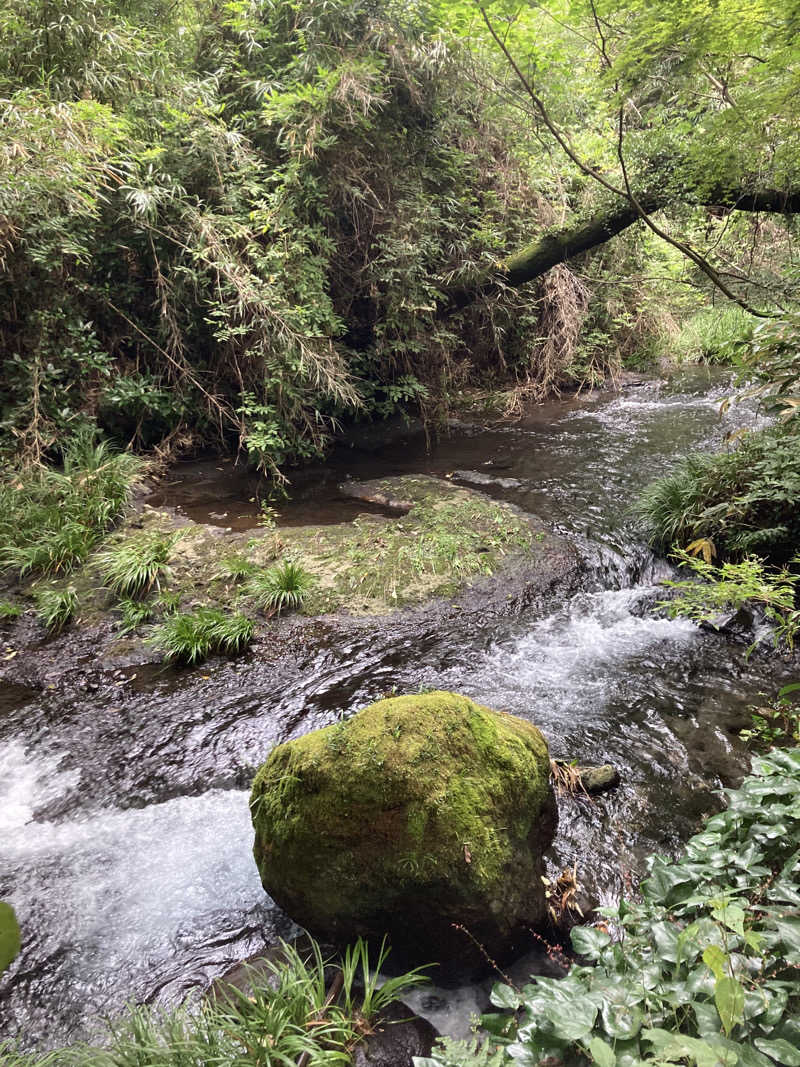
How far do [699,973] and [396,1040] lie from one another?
1.32 meters

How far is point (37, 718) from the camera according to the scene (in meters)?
4.05

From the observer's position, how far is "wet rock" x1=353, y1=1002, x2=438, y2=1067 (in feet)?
6.84

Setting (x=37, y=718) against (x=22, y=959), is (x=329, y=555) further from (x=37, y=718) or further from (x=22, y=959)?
(x=22, y=959)

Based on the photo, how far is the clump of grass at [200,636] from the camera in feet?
14.9

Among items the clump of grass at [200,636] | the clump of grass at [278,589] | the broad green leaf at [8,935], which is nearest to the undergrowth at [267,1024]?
the broad green leaf at [8,935]

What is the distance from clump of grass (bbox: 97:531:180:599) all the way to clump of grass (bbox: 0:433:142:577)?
38 centimetres

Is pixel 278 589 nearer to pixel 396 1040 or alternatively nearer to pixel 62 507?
pixel 62 507

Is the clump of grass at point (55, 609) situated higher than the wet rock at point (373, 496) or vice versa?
the wet rock at point (373, 496)

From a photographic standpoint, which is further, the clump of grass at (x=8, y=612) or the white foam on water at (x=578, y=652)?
the clump of grass at (x=8, y=612)

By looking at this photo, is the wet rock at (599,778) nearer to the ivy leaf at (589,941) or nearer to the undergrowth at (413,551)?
the ivy leaf at (589,941)

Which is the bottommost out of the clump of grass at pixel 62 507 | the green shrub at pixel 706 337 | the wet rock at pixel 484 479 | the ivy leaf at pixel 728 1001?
the ivy leaf at pixel 728 1001

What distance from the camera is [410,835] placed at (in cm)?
231

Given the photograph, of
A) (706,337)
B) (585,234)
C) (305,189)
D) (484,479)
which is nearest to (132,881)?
(484,479)

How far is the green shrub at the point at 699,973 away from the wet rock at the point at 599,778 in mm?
1235
